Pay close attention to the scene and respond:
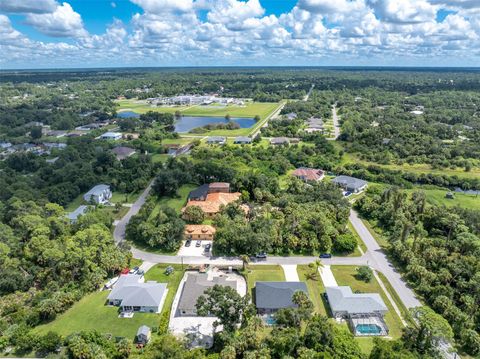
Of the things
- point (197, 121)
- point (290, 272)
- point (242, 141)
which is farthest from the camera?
point (197, 121)

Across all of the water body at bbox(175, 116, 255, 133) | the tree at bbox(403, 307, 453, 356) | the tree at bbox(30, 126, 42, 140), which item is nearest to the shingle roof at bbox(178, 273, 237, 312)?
the tree at bbox(403, 307, 453, 356)

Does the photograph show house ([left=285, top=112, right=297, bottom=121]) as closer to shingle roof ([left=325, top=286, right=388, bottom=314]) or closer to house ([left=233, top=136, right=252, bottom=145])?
house ([left=233, top=136, right=252, bottom=145])

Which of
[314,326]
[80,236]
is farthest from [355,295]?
[80,236]

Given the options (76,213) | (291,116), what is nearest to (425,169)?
(291,116)

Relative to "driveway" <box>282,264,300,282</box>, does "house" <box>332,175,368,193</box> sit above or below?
below

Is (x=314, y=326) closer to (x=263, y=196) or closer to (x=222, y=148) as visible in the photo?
(x=263, y=196)

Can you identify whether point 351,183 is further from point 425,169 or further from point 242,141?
point 242,141
